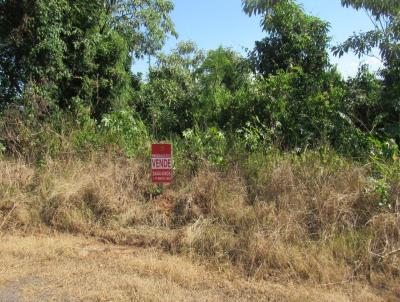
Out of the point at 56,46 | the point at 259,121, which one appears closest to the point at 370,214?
the point at 259,121

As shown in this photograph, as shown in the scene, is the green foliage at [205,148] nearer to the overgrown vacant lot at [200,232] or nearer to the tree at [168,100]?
the overgrown vacant lot at [200,232]

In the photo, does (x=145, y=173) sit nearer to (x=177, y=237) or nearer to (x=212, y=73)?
(x=177, y=237)

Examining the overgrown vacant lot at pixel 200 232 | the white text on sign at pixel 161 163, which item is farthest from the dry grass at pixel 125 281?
the white text on sign at pixel 161 163

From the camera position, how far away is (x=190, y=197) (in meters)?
7.02

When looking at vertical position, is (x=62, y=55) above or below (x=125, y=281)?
above

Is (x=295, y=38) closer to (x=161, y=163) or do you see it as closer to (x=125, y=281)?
(x=161, y=163)

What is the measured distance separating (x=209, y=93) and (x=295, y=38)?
8.06 feet

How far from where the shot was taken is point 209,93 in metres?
11.2

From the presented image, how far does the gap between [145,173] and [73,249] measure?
213 cm

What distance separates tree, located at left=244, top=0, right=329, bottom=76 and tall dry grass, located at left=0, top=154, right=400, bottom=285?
3787 millimetres

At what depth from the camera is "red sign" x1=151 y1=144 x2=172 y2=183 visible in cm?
706

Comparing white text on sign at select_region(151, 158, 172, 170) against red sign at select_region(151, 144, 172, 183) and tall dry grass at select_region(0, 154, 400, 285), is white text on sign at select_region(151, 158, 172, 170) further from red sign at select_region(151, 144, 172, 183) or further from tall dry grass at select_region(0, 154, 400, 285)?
tall dry grass at select_region(0, 154, 400, 285)

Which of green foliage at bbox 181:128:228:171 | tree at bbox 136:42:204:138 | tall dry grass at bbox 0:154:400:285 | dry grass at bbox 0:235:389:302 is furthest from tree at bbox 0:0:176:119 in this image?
dry grass at bbox 0:235:389:302

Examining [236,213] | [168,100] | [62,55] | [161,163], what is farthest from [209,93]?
[236,213]
